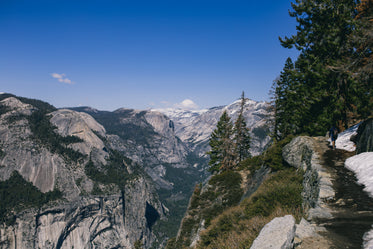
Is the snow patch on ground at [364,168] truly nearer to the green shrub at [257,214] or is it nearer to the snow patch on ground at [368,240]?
the green shrub at [257,214]

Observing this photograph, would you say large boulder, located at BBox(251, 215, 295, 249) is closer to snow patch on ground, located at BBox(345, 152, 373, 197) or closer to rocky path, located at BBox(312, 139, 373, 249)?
rocky path, located at BBox(312, 139, 373, 249)

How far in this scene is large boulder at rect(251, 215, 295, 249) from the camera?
6008 millimetres

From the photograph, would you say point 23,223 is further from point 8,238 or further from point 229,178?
point 229,178

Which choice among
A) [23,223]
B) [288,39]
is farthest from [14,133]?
[288,39]

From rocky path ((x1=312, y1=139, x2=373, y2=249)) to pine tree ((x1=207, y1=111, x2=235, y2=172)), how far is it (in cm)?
3007

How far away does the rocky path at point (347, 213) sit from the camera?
6293mm

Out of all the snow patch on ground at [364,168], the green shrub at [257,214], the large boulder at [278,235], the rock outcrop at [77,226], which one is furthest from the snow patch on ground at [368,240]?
the rock outcrop at [77,226]

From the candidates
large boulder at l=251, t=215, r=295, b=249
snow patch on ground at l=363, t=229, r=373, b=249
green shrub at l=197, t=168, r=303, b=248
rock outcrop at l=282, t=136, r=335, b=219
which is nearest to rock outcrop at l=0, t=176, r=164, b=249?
green shrub at l=197, t=168, r=303, b=248

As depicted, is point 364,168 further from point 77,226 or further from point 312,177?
point 77,226

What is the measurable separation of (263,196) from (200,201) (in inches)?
816

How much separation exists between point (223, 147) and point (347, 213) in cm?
3417

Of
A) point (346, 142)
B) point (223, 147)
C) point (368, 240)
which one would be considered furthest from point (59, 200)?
point (368, 240)

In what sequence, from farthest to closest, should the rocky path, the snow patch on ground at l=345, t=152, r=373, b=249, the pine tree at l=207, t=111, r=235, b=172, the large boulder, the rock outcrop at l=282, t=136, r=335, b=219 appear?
the pine tree at l=207, t=111, r=235, b=172 < the snow patch on ground at l=345, t=152, r=373, b=249 < the rock outcrop at l=282, t=136, r=335, b=219 < the rocky path < the large boulder

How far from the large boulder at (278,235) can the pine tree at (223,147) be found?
34504 mm
